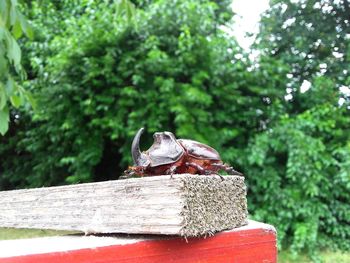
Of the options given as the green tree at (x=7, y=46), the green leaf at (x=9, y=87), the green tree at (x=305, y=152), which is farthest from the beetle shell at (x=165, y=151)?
the green tree at (x=305, y=152)

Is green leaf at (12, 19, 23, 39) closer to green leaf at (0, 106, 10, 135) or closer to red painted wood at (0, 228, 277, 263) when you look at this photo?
green leaf at (0, 106, 10, 135)

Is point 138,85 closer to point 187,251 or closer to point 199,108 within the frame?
point 199,108

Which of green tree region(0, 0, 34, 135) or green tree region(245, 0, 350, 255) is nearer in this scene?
green tree region(0, 0, 34, 135)

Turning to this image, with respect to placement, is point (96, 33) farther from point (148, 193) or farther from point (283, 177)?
point (148, 193)

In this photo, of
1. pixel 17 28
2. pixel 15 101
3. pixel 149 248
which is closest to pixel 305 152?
pixel 15 101

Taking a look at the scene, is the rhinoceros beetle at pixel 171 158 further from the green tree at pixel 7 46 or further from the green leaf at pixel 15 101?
the green leaf at pixel 15 101

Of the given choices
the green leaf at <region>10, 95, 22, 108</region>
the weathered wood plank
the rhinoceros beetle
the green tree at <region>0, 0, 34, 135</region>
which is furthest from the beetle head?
the green leaf at <region>10, 95, 22, 108</region>
